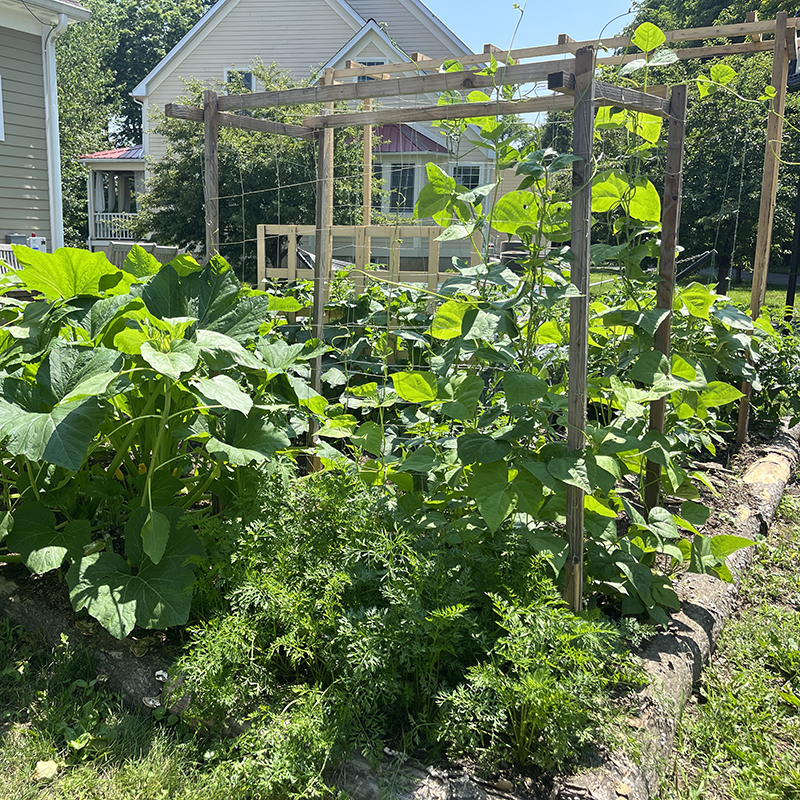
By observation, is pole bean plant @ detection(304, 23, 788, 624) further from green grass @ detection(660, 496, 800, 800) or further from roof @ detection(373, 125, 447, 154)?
roof @ detection(373, 125, 447, 154)

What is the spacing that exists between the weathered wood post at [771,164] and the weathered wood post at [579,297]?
9.22ft

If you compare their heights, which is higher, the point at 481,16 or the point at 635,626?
the point at 481,16

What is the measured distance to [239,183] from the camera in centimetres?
1402

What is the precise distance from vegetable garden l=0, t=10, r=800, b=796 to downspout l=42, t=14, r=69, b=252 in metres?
7.98

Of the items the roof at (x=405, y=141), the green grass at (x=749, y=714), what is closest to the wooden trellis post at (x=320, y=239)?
the green grass at (x=749, y=714)

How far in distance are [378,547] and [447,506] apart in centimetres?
41

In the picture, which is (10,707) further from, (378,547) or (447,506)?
(447,506)

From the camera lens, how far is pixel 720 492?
3988 mm

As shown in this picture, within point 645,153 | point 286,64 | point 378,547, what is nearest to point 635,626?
point 378,547

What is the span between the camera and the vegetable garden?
1963 mm

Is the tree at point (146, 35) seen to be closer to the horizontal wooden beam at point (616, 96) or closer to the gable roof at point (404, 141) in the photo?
the gable roof at point (404, 141)

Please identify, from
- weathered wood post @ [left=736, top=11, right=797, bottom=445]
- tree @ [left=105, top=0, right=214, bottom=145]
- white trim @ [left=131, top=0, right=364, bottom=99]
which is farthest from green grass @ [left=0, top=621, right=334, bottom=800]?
tree @ [left=105, top=0, right=214, bottom=145]

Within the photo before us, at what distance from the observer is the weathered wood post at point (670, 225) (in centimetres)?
273

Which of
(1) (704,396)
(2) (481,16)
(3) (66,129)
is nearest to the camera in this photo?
(1) (704,396)
